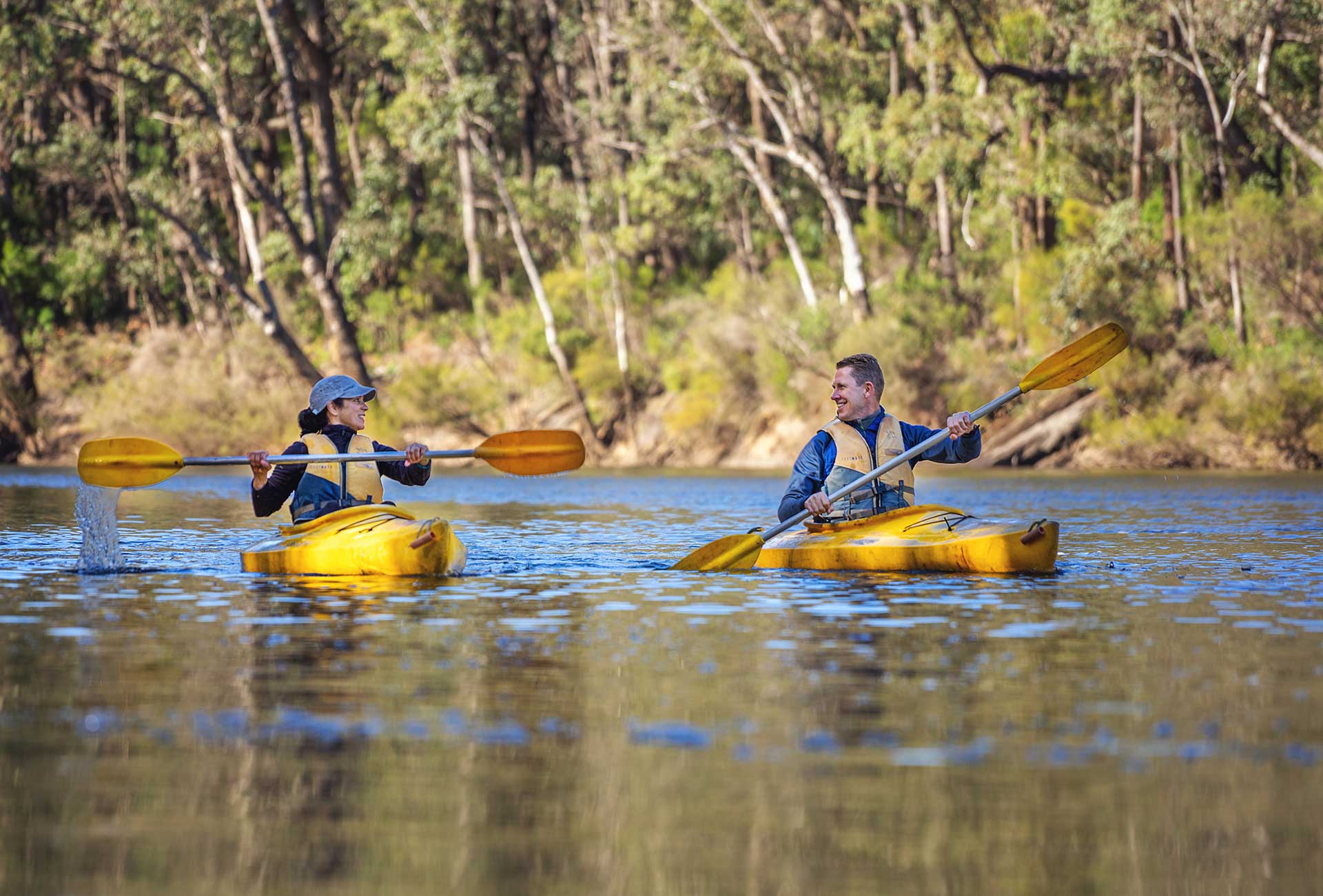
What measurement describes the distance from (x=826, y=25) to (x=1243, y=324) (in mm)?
12243

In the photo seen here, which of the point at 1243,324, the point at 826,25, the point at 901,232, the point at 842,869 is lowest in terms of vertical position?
the point at 842,869

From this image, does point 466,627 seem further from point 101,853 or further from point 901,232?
point 901,232

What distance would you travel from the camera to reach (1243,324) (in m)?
35.3

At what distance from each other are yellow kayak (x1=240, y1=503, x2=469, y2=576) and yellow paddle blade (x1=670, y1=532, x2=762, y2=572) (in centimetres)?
153

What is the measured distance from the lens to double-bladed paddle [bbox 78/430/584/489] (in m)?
12.9

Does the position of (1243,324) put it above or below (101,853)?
above

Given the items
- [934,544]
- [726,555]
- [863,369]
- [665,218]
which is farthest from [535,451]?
[665,218]

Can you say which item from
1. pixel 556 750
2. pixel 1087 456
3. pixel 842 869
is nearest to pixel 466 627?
pixel 556 750

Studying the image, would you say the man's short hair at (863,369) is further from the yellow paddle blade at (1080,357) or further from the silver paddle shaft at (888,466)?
the yellow paddle blade at (1080,357)

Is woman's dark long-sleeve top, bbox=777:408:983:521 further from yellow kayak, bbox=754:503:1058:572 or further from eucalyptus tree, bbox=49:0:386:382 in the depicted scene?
eucalyptus tree, bbox=49:0:386:382

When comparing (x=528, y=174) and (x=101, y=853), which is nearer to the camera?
(x=101, y=853)

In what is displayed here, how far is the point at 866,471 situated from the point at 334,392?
10.8 ft

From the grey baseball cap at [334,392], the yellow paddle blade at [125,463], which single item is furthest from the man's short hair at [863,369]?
the yellow paddle blade at [125,463]

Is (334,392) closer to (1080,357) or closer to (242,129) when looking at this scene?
(1080,357)
